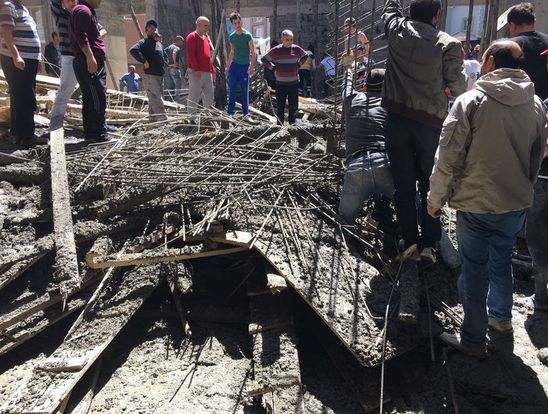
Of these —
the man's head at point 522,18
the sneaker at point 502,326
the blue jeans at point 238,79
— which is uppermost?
the man's head at point 522,18

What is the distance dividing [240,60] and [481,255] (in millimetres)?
6222

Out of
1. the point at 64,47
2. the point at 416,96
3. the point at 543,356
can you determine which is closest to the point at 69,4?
the point at 64,47

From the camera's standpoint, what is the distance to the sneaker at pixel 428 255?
11.4 feet

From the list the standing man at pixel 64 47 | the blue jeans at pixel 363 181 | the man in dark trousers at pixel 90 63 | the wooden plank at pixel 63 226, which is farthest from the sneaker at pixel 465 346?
the standing man at pixel 64 47

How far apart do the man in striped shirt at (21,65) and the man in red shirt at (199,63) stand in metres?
2.48

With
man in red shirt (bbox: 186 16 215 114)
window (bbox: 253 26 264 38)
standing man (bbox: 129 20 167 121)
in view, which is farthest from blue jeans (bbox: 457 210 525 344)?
window (bbox: 253 26 264 38)

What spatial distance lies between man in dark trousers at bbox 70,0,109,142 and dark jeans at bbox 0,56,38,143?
1.81ft

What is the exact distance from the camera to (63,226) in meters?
3.66

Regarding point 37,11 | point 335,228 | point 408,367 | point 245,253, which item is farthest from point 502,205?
point 37,11

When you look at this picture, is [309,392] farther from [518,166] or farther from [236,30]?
[236,30]

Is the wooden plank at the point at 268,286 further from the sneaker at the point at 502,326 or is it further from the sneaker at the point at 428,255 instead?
the sneaker at the point at 502,326

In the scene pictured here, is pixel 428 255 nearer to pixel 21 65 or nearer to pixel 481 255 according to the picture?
pixel 481 255

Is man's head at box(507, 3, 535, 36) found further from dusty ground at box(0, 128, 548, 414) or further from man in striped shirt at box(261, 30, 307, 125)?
man in striped shirt at box(261, 30, 307, 125)

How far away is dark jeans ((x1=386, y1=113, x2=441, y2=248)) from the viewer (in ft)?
11.4
